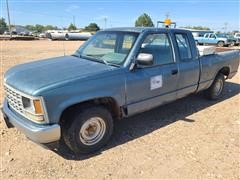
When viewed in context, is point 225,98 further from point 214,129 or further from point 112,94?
point 112,94

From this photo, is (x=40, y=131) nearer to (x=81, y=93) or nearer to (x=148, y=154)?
(x=81, y=93)

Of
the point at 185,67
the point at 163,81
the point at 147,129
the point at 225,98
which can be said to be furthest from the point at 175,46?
the point at 225,98

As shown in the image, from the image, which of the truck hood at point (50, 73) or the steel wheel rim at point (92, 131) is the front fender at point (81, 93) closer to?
the truck hood at point (50, 73)

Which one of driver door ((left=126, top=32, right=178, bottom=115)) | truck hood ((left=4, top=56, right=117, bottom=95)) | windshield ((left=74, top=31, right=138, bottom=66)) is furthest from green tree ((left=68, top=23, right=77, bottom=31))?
truck hood ((left=4, top=56, right=117, bottom=95))

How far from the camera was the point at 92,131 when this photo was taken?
372 centimetres

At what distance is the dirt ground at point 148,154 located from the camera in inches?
128

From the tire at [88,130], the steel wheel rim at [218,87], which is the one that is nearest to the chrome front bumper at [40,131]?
the tire at [88,130]

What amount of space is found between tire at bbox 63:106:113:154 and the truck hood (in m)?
0.53

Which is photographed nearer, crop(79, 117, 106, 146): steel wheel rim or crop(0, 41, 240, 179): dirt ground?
crop(0, 41, 240, 179): dirt ground

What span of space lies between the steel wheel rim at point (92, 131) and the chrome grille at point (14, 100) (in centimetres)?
92

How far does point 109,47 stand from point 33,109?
1.88 m

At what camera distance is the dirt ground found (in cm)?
325

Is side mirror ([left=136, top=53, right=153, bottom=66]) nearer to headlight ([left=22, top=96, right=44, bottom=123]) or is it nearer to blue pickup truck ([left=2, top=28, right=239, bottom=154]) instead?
blue pickup truck ([left=2, top=28, right=239, bottom=154])

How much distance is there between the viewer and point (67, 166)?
11.1 feet
